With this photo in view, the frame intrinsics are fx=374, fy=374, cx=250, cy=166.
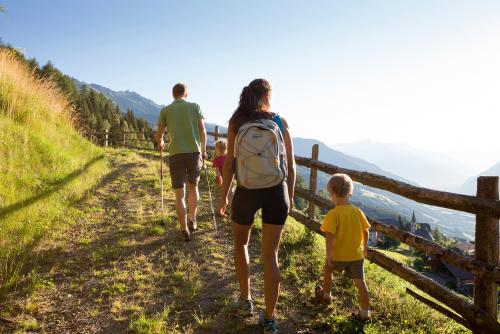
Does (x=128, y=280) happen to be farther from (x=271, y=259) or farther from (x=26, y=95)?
(x=26, y=95)

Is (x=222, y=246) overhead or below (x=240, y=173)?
below

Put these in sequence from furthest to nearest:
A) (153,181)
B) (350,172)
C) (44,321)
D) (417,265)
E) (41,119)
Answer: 1. (417,265)
2. (153,181)
3. (41,119)
4. (350,172)
5. (44,321)

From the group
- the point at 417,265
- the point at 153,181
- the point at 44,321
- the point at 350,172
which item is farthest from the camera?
the point at 417,265

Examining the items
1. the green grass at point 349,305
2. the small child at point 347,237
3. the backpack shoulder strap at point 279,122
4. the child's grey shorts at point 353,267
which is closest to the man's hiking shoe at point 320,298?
the green grass at point 349,305

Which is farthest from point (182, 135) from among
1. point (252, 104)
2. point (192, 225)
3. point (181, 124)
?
point (252, 104)

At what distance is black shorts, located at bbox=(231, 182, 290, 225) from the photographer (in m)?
3.51

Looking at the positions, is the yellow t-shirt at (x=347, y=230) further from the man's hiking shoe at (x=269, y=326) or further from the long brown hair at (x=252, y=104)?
the long brown hair at (x=252, y=104)

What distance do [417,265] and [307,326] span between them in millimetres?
72151

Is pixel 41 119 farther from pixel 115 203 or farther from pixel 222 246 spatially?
pixel 222 246

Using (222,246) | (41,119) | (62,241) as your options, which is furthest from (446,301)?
(41,119)

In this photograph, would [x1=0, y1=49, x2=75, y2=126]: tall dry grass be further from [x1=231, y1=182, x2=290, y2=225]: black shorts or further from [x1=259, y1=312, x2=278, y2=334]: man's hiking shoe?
[x1=259, y1=312, x2=278, y2=334]: man's hiking shoe

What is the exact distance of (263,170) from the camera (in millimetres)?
3449

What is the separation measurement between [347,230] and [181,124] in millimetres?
3458

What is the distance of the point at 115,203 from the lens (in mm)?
8914
